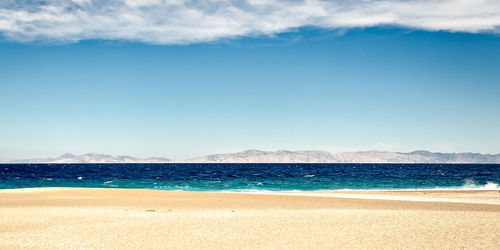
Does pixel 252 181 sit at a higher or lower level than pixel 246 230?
lower

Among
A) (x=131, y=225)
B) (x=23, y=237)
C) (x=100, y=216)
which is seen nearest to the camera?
(x=23, y=237)

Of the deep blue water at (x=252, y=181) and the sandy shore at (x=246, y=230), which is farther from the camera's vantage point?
the deep blue water at (x=252, y=181)

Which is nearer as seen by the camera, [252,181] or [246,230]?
[246,230]

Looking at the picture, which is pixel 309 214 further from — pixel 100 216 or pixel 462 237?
pixel 100 216

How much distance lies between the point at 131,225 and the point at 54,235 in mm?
2497

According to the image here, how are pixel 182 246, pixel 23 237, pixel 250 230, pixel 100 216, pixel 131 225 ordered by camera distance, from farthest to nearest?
pixel 100 216, pixel 131 225, pixel 250 230, pixel 23 237, pixel 182 246

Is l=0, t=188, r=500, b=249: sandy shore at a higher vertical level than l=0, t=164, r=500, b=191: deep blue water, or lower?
higher

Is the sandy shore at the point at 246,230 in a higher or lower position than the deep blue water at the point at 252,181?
higher

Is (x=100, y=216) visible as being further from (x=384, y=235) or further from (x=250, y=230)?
(x=384, y=235)

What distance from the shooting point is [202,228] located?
13352 millimetres

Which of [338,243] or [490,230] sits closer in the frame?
[338,243]

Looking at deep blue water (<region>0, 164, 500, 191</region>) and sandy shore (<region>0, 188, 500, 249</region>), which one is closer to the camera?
sandy shore (<region>0, 188, 500, 249</region>)

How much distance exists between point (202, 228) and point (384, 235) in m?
5.20

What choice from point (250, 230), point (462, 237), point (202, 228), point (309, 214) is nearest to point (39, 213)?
point (202, 228)
